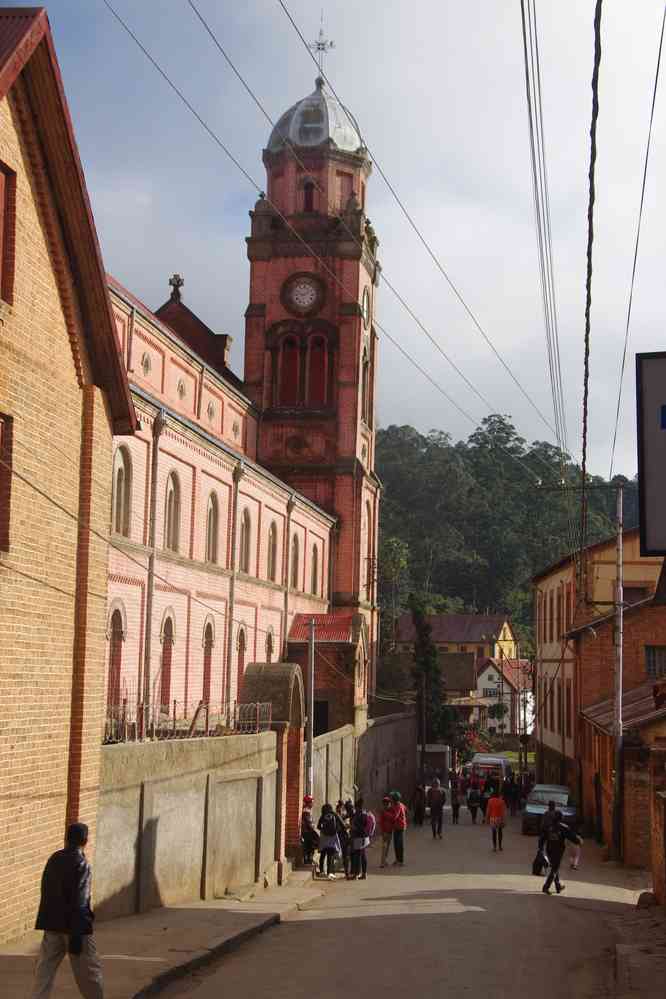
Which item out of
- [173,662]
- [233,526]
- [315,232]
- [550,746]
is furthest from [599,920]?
[315,232]

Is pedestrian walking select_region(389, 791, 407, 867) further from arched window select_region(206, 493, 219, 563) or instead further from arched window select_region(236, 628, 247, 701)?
arched window select_region(236, 628, 247, 701)

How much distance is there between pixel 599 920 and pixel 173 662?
17.0 metres

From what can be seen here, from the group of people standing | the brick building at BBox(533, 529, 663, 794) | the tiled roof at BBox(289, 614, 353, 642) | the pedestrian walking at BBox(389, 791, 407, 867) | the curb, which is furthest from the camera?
the tiled roof at BBox(289, 614, 353, 642)

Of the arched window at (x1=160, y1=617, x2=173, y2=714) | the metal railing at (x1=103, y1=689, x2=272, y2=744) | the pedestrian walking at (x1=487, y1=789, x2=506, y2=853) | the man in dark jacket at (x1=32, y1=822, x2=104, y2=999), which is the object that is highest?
the arched window at (x1=160, y1=617, x2=173, y2=714)

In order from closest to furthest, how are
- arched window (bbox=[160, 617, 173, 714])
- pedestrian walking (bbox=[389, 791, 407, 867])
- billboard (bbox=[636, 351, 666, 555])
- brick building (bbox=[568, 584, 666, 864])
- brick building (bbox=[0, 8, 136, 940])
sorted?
1. billboard (bbox=[636, 351, 666, 555])
2. brick building (bbox=[0, 8, 136, 940])
3. pedestrian walking (bbox=[389, 791, 407, 867])
4. arched window (bbox=[160, 617, 173, 714])
5. brick building (bbox=[568, 584, 666, 864])

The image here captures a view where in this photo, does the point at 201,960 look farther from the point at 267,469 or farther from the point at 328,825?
the point at 267,469

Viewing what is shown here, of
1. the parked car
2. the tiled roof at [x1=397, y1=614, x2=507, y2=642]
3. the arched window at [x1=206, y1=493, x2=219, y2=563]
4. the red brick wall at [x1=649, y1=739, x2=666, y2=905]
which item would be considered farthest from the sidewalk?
the tiled roof at [x1=397, y1=614, x2=507, y2=642]

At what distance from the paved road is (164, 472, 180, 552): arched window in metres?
11.6

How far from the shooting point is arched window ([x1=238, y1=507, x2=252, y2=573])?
41.1 meters

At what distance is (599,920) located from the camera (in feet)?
61.3

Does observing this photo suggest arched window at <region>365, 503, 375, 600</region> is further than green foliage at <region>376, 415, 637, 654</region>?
No

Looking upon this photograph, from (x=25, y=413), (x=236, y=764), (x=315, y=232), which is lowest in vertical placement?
(x=236, y=764)

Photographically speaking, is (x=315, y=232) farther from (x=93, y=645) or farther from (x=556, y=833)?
(x=93, y=645)

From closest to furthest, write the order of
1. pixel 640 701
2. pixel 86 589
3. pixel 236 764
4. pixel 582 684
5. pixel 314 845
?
pixel 86 589, pixel 236 764, pixel 314 845, pixel 640 701, pixel 582 684
